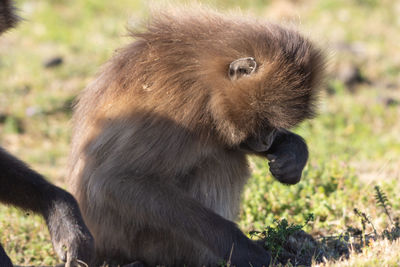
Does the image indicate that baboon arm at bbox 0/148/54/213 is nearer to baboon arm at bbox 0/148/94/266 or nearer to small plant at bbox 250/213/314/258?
baboon arm at bbox 0/148/94/266

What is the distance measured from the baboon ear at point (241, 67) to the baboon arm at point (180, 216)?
86cm

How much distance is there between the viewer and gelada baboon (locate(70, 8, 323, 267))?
13.0 ft

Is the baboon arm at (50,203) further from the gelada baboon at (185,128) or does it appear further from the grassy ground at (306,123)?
the grassy ground at (306,123)

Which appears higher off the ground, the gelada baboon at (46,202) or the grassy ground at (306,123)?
the grassy ground at (306,123)

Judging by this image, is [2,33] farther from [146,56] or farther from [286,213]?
[286,213]

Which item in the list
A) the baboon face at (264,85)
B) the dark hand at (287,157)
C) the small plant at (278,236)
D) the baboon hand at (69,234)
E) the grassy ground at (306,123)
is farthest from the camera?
the grassy ground at (306,123)

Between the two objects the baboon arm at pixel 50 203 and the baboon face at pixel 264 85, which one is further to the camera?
the baboon face at pixel 264 85

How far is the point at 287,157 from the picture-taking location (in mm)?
4504

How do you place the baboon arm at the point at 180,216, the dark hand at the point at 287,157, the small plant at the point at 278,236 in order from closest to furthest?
the baboon arm at the point at 180,216, the small plant at the point at 278,236, the dark hand at the point at 287,157

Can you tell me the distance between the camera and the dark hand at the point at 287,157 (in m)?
4.43

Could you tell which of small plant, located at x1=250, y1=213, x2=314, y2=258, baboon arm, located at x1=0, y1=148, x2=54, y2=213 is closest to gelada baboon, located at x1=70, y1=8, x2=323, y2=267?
small plant, located at x1=250, y1=213, x2=314, y2=258

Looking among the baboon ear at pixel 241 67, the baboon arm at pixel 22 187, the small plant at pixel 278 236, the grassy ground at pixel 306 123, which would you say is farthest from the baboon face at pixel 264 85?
the baboon arm at pixel 22 187

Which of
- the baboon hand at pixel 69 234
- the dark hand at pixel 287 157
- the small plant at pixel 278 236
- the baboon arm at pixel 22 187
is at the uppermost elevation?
the dark hand at pixel 287 157

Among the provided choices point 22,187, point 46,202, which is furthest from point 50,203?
point 22,187
